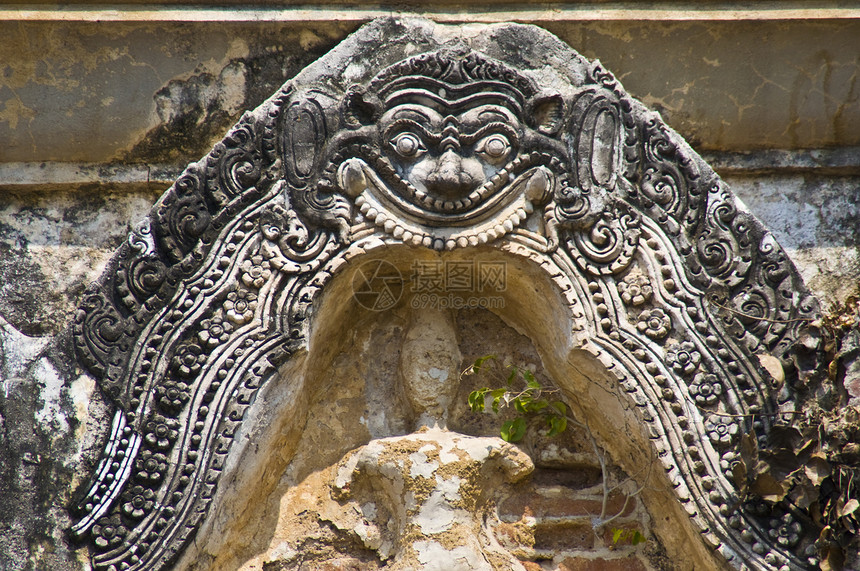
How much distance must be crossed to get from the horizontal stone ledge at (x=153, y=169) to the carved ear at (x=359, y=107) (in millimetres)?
825

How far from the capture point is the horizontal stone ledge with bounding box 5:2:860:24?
10.9 feet

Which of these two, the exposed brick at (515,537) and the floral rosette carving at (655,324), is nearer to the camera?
the floral rosette carving at (655,324)

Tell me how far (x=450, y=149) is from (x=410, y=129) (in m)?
0.15

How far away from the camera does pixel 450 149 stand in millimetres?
2939

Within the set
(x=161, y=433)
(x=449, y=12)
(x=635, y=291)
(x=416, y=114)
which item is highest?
(x=449, y=12)

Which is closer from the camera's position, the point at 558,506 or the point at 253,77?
the point at 558,506

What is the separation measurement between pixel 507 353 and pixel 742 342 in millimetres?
798

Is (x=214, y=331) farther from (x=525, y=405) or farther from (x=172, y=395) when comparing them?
(x=525, y=405)

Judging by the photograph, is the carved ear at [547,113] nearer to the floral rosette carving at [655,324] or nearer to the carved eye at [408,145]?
the carved eye at [408,145]

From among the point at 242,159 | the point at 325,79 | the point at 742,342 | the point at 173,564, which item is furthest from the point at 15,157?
the point at 742,342
